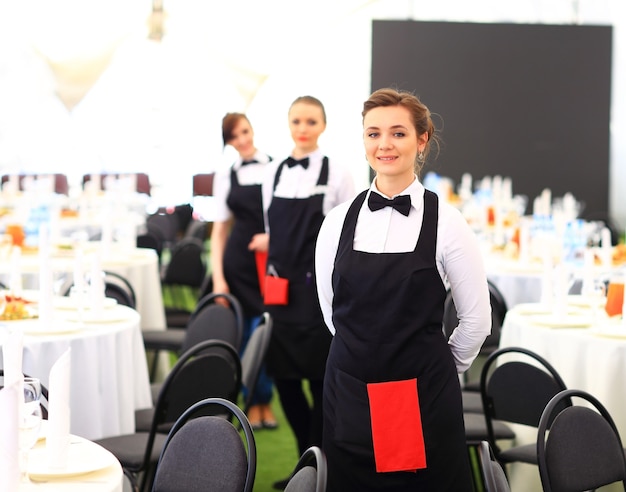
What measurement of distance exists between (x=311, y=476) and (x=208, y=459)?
0.37 meters

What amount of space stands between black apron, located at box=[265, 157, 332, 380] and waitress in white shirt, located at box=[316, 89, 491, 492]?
1.71 m

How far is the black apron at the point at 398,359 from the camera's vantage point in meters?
2.95

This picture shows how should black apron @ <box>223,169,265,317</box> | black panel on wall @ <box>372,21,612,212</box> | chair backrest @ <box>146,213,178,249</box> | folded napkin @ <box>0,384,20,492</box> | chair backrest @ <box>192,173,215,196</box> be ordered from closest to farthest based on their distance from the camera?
1. folded napkin @ <box>0,384,20,492</box>
2. black apron @ <box>223,169,265,317</box>
3. chair backrest @ <box>146,213,178,249</box>
4. black panel on wall @ <box>372,21,612,212</box>
5. chair backrest @ <box>192,173,215,196</box>

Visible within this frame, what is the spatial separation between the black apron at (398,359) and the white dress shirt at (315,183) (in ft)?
6.04

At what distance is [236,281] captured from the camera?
243 inches

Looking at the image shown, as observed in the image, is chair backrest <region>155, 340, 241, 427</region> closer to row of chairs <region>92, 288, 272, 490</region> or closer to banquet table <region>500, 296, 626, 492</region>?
row of chairs <region>92, 288, 272, 490</region>

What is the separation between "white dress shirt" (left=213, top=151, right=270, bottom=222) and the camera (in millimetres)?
5957

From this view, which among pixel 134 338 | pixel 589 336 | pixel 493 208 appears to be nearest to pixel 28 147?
pixel 493 208

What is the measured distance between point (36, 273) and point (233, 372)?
9.49 ft

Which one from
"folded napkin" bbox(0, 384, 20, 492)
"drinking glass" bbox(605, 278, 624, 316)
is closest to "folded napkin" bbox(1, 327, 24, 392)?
"folded napkin" bbox(0, 384, 20, 492)

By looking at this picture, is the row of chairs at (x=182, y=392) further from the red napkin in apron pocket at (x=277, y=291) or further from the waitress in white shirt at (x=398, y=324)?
the waitress in white shirt at (x=398, y=324)

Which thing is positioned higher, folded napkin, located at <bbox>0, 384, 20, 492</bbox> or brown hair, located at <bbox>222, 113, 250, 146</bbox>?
brown hair, located at <bbox>222, 113, 250, 146</bbox>

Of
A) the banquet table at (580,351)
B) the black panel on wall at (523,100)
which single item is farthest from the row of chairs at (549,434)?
the black panel on wall at (523,100)

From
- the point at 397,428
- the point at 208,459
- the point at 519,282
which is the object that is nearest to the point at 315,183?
the point at 397,428
